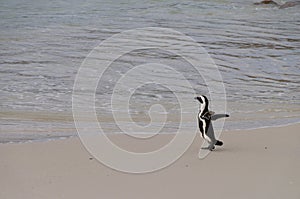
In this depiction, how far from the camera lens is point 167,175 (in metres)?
2.80

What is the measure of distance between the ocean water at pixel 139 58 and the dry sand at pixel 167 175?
610mm

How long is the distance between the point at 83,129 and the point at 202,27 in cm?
550

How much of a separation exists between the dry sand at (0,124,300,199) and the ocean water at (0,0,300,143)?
61cm

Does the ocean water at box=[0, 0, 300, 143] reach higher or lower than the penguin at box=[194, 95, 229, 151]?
lower

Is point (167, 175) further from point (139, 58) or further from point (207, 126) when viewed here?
point (139, 58)

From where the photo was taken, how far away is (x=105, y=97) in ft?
16.5

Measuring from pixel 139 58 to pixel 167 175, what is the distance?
4073 millimetres

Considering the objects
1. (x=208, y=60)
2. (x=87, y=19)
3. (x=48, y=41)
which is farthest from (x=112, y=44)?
(x=87, y=19)

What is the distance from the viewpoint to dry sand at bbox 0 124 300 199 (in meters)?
2.61

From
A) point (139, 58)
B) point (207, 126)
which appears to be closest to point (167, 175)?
point (207, 126)

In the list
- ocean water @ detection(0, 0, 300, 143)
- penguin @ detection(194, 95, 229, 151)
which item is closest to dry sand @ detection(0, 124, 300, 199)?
penguin @ detection(194, 95, 229, 151)

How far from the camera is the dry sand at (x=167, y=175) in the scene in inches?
103

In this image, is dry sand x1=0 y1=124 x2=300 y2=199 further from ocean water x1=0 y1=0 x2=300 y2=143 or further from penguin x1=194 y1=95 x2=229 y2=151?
ocean water x1=0 y1=0 x2=300 y2=143

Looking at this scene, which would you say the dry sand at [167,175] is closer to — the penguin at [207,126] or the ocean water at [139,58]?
the penguin at [207,126]
